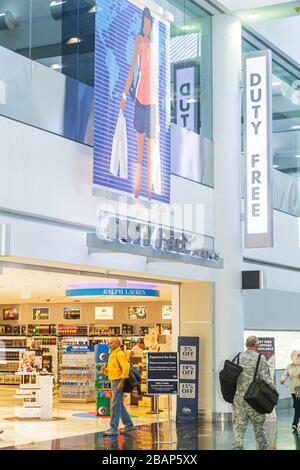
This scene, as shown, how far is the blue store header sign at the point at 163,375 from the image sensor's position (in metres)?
12.4

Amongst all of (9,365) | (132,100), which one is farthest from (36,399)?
(9,365)

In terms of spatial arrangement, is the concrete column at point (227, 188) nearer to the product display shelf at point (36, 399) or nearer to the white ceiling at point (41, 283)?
the white ceiling at point (41, 283)

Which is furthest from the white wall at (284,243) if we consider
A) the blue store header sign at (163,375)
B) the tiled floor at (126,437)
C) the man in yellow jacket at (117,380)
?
the blue store header sign at (163,375)

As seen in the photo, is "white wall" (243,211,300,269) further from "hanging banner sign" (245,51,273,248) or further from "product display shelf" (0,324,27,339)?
"product display shelf" (0,324,27,339)

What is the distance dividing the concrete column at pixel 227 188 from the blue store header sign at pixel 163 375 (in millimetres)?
3756

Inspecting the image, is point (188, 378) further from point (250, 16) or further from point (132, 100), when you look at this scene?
point (250, 16)

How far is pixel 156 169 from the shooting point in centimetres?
1418

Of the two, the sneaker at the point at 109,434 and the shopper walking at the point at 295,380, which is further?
the shopper walking at the point at 295,380

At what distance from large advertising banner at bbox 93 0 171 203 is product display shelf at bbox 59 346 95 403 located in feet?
21.7

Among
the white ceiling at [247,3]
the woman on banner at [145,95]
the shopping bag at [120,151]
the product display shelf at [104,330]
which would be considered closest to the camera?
the shopping bag at [120,151]

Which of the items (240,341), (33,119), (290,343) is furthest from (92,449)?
(290,343)

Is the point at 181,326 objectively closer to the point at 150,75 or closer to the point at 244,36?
the point at 150,75

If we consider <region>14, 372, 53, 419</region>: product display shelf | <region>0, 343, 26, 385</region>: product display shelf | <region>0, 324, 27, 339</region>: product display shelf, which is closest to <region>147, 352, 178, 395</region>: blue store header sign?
<region>14, 372, 53, 419</region>: product display shelf

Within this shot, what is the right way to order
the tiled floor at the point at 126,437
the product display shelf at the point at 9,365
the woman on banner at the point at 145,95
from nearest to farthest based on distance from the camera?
the tiled floor at the point at 126,437
the woman on banner at the point at 145,95
the product display shelf at the point at 9,365
